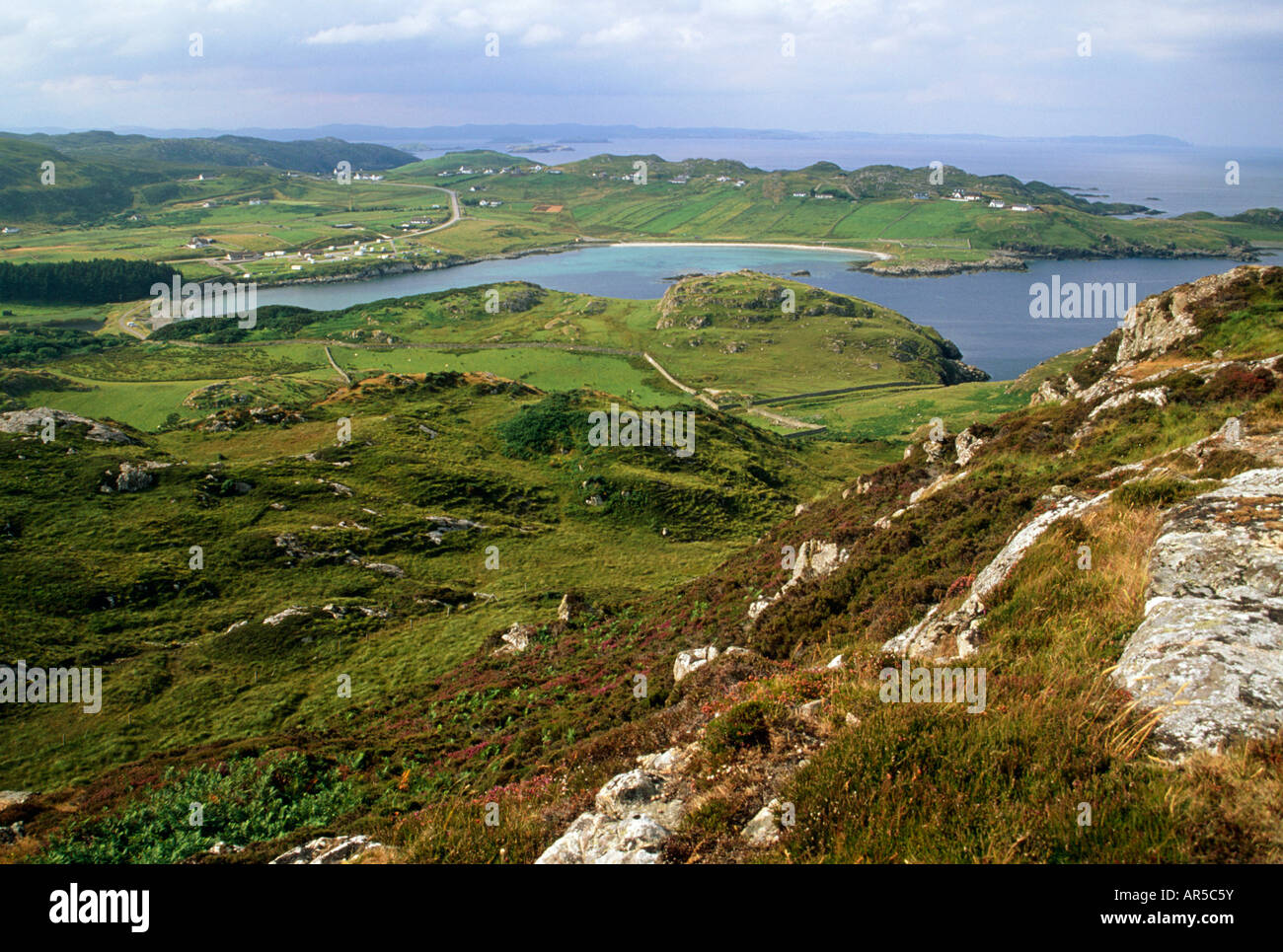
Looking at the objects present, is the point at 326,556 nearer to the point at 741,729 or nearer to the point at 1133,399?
the point at 741,729

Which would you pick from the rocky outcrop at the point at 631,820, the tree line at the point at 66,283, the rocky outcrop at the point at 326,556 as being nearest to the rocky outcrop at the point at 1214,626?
the rocky outcrop at the point at 631,820

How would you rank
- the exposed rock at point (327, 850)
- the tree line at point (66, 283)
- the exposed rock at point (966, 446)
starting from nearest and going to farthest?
the exposed rock at point (327, 850) → the exposed rock at point (966, 446) → the tree line at point (66, 283)

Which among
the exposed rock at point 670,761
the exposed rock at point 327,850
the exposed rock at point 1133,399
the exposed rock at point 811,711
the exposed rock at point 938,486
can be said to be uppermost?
the exposed rock at point 1133,399

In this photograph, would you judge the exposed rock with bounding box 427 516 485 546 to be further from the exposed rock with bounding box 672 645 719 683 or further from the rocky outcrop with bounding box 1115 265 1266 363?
the rocky outcrop with bounding box 1115 265 1266 363

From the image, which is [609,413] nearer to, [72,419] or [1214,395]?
[72,419]

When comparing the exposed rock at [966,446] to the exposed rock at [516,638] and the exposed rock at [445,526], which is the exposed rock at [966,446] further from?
the exposed rock at [445,526]
